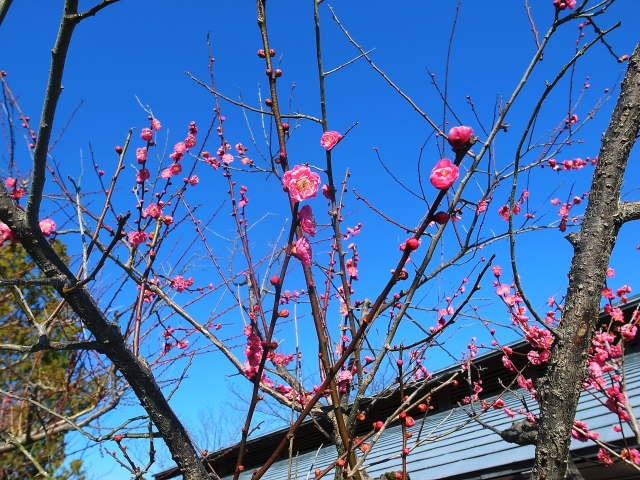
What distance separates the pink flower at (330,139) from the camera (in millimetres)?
1823

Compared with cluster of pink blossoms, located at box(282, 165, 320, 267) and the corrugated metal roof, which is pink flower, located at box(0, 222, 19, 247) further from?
the corrugated metal roof

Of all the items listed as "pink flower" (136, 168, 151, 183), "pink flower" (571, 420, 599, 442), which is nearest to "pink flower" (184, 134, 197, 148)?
"pink flower" (136, 168, 151, 183)

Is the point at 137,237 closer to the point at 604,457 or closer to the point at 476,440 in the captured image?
the point at 604,457

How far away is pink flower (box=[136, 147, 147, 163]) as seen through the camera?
2.91 metres

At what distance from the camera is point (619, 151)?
216cm

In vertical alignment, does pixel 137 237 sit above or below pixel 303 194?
above

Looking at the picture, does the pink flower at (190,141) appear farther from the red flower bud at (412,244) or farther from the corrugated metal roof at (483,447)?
the red flower bud at (412,244)

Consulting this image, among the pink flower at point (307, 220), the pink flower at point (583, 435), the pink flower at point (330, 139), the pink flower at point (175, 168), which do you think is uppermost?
the pink flower at point (175, 168)

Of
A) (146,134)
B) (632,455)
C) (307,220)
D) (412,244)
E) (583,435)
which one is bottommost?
(632,455)

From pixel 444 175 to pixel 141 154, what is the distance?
233 cm

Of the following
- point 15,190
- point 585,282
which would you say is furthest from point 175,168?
point 585,282

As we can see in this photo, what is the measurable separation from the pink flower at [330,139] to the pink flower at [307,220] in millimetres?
619

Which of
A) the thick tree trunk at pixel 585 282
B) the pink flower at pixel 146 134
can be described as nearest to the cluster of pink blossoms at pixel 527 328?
the thick tree trunk at pixel 585 282

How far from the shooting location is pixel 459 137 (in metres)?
1.04
